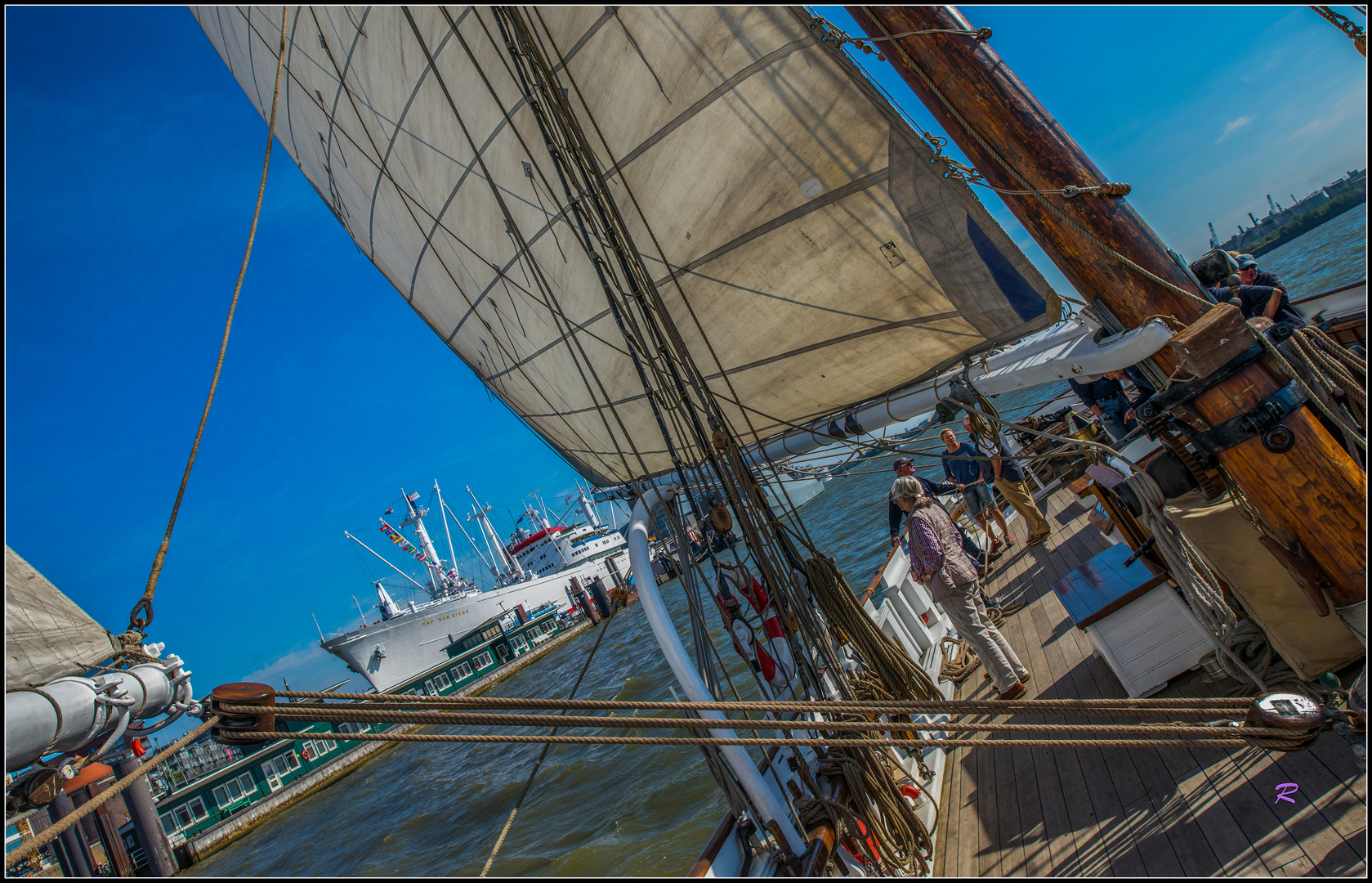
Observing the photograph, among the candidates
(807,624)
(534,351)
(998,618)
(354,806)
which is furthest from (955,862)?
(354,806)

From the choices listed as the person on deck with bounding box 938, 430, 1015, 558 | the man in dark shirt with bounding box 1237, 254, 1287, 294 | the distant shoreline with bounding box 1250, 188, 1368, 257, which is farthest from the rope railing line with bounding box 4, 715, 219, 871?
A: the distant shoreline with bounding box 1250, 188, 1368, 257

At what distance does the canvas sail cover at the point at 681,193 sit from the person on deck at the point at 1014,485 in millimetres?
1276

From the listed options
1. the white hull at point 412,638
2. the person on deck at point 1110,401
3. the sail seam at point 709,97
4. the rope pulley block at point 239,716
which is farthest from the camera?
the white hull at point 412,638

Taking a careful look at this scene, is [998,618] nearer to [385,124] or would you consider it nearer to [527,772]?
[385,124]

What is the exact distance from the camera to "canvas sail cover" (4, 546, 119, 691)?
1833 mm

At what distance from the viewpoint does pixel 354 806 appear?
16.2m

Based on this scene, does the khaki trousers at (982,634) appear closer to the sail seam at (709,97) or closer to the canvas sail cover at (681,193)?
the canvas sail cover at (681,193)

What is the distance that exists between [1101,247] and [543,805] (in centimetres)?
1022

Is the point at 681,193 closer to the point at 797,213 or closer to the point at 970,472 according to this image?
the point at 797,213

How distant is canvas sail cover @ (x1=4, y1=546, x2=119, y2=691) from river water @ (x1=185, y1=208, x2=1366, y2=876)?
8.88 feet

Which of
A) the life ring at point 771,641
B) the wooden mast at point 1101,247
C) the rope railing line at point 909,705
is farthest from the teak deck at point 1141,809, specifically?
the life ring at point 771,641

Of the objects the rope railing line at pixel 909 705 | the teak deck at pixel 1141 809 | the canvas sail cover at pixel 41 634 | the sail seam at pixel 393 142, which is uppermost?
the sail seam at pixel 393 142

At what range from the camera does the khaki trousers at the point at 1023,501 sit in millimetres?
6352

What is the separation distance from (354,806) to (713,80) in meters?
18.3
